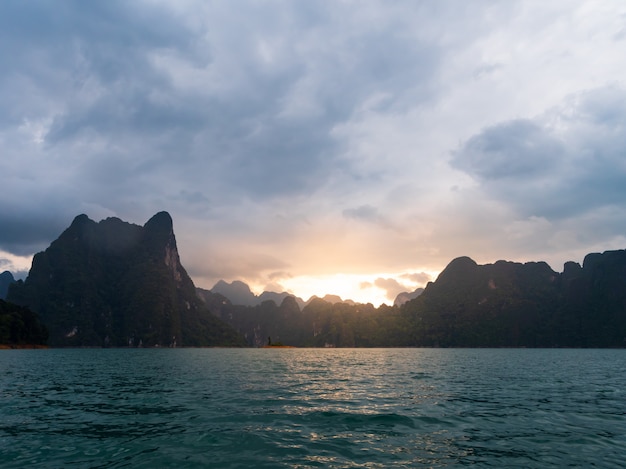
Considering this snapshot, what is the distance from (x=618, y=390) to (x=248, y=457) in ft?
117

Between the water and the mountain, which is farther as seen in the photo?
the mountain

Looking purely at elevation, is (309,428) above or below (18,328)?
below

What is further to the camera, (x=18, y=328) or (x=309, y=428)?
(x=18, y=328)

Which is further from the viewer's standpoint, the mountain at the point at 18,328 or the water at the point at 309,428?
Answer: the mountain at the point at 18,328

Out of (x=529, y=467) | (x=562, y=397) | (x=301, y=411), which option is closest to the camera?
(x=529, y=467)


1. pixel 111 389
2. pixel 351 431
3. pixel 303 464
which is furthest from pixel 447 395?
pixel 111 389

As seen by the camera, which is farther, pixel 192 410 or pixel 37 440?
pixel 192 410

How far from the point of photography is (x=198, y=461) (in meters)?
13.2

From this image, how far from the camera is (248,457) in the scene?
1367 centimetres

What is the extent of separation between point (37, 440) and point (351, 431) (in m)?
13.0

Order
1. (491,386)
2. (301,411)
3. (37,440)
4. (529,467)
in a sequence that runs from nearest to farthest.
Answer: (529,467) → (37,440) → (301,411) → (491,386)

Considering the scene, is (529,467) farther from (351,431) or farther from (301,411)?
(301,411)

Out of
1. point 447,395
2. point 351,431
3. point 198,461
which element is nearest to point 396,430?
point 351,431

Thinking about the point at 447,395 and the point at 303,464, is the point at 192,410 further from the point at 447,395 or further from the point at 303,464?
the point at 447,395
